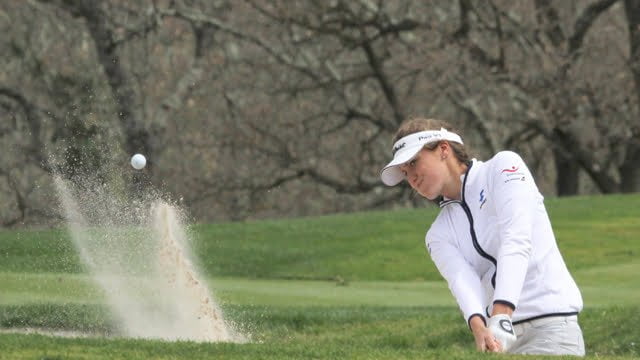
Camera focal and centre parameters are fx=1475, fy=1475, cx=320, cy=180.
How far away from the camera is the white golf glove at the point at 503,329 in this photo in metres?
5.11

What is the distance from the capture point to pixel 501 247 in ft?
17.3

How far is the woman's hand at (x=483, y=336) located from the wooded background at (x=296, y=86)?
21537 millimetres

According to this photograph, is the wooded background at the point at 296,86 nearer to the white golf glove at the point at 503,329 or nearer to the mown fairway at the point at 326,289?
the mown fairway at the point at 326,289

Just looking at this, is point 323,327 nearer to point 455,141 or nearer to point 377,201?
point 455,141

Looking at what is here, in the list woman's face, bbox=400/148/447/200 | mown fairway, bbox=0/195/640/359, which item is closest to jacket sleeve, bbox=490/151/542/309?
woman's face, bbox=400/148/447/200

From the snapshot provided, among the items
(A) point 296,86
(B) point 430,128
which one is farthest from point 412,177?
(A) point 296,86

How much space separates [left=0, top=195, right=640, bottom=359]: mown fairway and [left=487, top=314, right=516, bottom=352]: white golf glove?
1.86ft

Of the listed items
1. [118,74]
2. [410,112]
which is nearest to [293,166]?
[410,112]

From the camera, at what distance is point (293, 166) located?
30.6m

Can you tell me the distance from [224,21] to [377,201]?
565cm

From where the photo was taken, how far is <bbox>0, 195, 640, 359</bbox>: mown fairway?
6.95m

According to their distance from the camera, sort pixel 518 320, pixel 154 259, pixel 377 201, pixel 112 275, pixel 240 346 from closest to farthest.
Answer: pixel 518 320, pixel 240 346, pixel 154 259, pixel 112 275, pixel 377 201

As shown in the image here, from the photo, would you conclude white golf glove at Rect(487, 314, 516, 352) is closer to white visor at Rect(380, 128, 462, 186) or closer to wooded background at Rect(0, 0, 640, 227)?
white visor at Rect(380, 128, 462, 186)

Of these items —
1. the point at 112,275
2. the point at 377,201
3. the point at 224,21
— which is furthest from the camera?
the point at 377,201
